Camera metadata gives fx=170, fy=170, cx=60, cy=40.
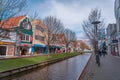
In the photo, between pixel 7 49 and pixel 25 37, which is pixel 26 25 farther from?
pixel 7 49

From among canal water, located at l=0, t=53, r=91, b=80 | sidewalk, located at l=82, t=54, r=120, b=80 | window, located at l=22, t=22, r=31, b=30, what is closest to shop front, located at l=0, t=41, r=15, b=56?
window, located at l=22, t=22, r=31, b=30

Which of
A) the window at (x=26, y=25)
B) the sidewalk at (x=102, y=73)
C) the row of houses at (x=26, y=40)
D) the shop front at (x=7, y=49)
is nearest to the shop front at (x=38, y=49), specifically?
the row of houses at (x=26, y=40)

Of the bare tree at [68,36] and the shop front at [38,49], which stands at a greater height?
the bare tree at [68,36]

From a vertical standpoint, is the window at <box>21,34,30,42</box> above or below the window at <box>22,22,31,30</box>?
below

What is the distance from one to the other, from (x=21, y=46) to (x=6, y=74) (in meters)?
30.1

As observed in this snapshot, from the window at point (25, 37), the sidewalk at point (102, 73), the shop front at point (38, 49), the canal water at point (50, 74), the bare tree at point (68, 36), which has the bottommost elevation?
the canal water at point (50, 74)

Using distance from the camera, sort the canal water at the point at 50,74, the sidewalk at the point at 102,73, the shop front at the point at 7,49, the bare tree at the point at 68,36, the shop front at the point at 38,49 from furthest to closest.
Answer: the bare tree at the point at 68,36, the shop front at the point at 38,49, the shop front at the point at 7,49, the canal water at the point at 50,74, the sidewalk at the point at 102,73

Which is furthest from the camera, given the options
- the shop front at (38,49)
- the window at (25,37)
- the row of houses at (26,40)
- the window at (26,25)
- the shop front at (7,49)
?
the shop front at (38,49)

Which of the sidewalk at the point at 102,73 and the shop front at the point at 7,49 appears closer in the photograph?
the sidewalk at the point at 102,73

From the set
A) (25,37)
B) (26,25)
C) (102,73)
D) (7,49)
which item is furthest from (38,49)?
(102,73)

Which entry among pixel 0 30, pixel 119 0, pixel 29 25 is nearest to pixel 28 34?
pixel 29 25

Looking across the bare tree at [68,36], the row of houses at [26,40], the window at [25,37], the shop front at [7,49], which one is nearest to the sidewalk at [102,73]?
the row of houses at [26,40]

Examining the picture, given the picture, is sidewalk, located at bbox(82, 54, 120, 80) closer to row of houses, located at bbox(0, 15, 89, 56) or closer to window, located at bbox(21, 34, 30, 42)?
row of houses, located at bbox(0, 15, 89, 56)

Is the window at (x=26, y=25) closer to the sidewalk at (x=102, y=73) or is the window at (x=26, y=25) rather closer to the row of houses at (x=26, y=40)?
the row of houses at (x=26, y=40)
